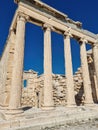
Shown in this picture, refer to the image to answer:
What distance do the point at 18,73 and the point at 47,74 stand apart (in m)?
2.44

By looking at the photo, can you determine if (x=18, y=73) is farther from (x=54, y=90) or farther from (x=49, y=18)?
(x=54, y=90)

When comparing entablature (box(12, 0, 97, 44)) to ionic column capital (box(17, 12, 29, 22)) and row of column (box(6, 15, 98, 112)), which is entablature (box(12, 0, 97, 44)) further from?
row of column (box(6, 15, 98, 112))

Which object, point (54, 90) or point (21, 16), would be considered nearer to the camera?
point (21, 16)

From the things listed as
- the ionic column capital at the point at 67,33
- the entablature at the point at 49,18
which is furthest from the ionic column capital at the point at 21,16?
the ionic column capital at the point at 67,33

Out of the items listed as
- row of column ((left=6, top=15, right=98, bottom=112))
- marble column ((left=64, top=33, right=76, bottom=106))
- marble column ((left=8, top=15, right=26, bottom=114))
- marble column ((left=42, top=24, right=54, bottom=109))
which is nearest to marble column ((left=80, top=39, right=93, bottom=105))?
row of column ((left=6, top=15, right=98, bottom=112))

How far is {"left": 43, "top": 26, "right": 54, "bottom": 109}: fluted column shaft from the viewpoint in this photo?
936 centimetres

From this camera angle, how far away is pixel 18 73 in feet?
27.8

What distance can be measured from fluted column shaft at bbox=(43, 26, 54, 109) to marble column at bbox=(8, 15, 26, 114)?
2.09m

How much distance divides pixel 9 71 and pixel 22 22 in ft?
13.1

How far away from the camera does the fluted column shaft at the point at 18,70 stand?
7920 millimetres

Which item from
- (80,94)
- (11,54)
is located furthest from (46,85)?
(80,94)


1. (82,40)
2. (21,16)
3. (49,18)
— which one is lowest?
(82,40)

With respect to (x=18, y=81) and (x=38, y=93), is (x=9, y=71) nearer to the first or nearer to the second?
(x=18, y=81)

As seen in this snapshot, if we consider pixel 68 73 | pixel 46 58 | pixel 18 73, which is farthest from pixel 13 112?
pixel 68 73
